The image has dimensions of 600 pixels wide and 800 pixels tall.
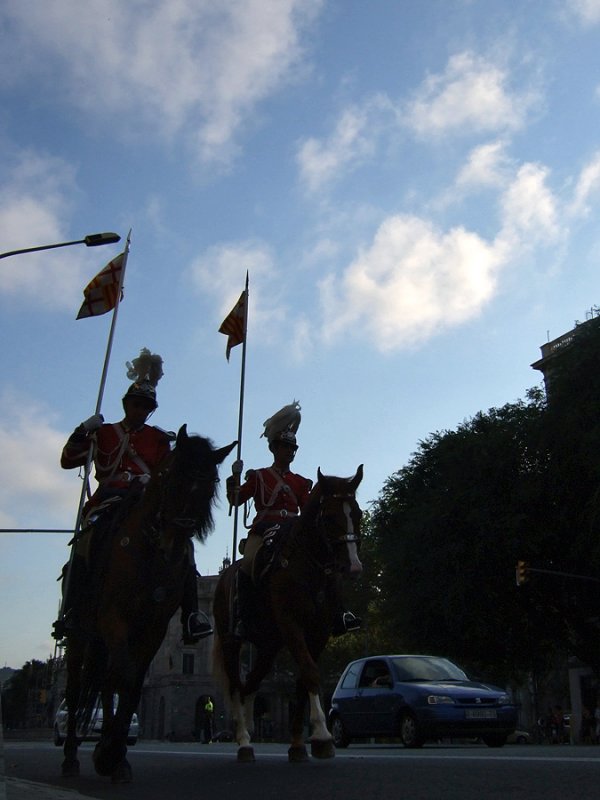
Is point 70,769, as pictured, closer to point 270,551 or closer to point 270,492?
point 270,551

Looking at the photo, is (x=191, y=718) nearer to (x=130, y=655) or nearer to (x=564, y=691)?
(x=564, y=691)

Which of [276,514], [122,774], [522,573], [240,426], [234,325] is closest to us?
[122,774]

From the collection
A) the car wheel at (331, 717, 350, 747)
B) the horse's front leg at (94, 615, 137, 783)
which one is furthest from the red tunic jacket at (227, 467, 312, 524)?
the car wheel at (331, 717, 350, 747)

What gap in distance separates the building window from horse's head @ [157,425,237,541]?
106805 millimetres

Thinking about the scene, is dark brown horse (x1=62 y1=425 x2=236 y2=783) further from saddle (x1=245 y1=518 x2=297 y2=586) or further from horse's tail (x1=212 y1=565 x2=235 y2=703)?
horse's tail (x1=212 y1=565 x2=235 y2=703)

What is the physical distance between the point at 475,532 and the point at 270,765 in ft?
118

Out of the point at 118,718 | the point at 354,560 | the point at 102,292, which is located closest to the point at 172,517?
the point at 118,718

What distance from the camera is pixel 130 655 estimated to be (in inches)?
313

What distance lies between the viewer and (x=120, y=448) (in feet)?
31.7

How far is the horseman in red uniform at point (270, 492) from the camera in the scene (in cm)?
1074

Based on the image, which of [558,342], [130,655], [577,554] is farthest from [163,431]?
[558,342]

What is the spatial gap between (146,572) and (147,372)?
236 cm

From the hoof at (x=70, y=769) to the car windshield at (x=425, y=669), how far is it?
1130 cm

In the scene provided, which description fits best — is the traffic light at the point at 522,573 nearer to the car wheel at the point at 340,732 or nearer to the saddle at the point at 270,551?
the car wheel at the point at 340,732
